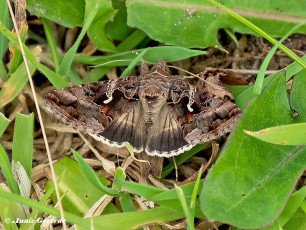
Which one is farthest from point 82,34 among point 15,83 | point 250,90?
point 250,90

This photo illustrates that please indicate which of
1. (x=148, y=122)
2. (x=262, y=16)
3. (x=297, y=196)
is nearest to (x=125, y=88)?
(x=148, y=122)

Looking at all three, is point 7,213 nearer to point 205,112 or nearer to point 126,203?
point 126,203

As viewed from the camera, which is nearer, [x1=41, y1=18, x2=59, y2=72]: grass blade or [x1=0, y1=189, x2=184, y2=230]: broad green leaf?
[x1=0, y1=189, x2=184, y2=230]: broad green leaf

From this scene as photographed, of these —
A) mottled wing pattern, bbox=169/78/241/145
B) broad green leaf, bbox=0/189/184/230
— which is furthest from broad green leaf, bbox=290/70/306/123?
broad green leaf, bbox=0/189/184/230

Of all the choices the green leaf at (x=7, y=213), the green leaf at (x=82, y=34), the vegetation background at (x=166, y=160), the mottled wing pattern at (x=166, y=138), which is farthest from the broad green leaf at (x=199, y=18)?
the green leaf at (x=7, y=213)

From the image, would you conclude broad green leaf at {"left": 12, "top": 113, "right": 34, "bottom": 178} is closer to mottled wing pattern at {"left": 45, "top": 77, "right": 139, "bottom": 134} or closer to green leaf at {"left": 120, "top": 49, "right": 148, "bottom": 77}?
mottled wing pattern at {"left": 45, "top": 77, "right": 139, "bottom": 134}

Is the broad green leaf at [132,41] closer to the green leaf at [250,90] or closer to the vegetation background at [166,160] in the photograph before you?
the vegetation background at [166,160]
